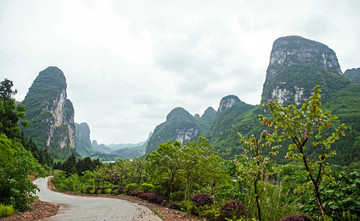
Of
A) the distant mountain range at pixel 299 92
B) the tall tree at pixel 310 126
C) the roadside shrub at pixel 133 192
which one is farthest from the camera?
the distant mountain range at pixel 299 92

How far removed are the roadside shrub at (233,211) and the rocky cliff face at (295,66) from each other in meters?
113

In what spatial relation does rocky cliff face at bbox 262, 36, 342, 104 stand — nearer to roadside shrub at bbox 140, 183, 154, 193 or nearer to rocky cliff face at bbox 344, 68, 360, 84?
rocky cliff face at bbox 344, 68, 360, 84

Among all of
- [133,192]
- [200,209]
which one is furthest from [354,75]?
[200,209]

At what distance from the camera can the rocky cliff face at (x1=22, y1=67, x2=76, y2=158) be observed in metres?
98.7

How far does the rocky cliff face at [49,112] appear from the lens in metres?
98.7

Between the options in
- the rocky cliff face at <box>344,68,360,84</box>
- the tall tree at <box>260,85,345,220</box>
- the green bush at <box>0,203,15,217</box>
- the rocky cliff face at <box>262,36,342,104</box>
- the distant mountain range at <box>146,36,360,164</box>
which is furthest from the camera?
the rocky cliff face at <box>344,68,360,84</box>

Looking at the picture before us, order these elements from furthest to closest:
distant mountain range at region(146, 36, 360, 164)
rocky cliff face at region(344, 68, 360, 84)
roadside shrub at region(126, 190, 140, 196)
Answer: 1. rocky cliff face at region(344, 68, 360, 84)
2. distant mountain range at region(146, 36, 360, 164)
3. roadside shrub at region(126, 190, 140, 196)

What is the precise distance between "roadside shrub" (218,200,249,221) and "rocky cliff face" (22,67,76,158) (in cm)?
10912

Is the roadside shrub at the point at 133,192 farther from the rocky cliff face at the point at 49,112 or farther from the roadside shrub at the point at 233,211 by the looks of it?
the rocky cliff face at the point at 49,112

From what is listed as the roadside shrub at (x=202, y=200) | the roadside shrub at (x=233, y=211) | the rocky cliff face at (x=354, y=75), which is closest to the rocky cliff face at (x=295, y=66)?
the rocky cliff face at (x=354, y=75)

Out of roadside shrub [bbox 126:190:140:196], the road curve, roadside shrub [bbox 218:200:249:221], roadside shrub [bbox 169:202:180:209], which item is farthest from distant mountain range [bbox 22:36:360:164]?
roadside shrub [bbox 218:200:249:221]

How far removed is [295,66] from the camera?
127 metres

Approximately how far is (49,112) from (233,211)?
131m

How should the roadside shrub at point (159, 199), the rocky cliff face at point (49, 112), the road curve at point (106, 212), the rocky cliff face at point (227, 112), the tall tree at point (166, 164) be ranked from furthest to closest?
the rocky cliff face at point (227, 112) → the rocky cliff face at point (49, 112) → the roadside shrub at point (159, 199) → the tall tree at point (166, 164) → the road curve at point (106, 212)
